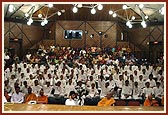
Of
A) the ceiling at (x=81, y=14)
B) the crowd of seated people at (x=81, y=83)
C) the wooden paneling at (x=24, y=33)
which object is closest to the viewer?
the crowd of seated people at (x=81, y=83)

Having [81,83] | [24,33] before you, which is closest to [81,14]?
[24,33]

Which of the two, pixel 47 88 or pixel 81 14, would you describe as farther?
pixel 81 14

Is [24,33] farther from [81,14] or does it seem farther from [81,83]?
[81,83]

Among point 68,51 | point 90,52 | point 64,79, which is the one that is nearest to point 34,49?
point 68,51

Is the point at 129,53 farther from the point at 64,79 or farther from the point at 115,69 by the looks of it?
the point at 64,79

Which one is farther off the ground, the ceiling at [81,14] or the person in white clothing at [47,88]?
the ceiling at [81,14]

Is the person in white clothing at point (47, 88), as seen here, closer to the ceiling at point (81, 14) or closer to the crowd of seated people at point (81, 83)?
the crowd of seated people at point (81, 83)

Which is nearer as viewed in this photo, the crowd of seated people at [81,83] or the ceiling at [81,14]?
the crowd of seated people at [81,83]

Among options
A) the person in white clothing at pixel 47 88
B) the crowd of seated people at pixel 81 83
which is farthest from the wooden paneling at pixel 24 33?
the person in white clothing at pixel 47 88

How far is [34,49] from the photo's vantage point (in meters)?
17.1

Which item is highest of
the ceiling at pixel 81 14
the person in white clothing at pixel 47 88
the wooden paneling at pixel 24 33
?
the ceiling at pixel 81 14

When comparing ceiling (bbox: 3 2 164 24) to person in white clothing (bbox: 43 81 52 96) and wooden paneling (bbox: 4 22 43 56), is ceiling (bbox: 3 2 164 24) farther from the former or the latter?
person in white clothing (bbox: 43 81 52 96)

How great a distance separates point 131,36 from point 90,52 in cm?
274

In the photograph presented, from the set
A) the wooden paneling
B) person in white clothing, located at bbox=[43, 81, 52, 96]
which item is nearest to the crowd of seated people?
person in white clothing, located at bbox=[43, 81, 52, 96]
